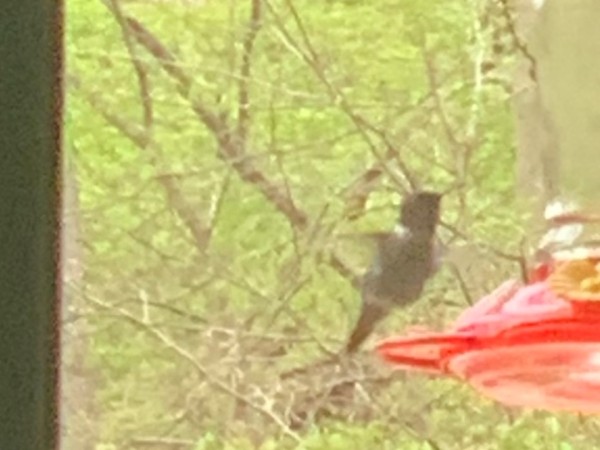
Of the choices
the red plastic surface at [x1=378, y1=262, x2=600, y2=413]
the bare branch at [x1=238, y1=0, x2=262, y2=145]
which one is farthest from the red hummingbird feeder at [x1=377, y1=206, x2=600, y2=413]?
the bare branch at [x1=238, y1=0, x2=262, y2=145]

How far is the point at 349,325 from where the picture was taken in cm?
93

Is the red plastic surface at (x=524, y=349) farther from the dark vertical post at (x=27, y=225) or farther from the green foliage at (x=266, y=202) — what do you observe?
the dark vertical post at (x=27, y=225)

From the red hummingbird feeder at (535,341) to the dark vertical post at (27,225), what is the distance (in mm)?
255

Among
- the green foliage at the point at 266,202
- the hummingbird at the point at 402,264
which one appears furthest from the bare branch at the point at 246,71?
the hummingbird at the point at 402,264

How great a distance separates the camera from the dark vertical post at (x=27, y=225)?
0.91m

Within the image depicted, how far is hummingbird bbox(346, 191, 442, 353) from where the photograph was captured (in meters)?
0.92

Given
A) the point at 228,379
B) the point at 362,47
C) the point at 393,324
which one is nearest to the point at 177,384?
the point at 228,379

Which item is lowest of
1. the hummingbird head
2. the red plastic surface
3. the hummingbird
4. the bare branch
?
the red plastic surface

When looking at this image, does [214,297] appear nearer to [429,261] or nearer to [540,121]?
[429,261]

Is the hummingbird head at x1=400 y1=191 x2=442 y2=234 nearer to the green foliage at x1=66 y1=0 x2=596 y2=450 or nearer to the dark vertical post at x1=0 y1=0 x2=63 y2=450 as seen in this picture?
the green foliage at x1=66 y1=0 x2=596 y2=450

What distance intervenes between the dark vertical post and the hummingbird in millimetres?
214

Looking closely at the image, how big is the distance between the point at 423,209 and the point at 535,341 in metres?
0.13

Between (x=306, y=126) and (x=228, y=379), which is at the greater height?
(x=306, y=126)

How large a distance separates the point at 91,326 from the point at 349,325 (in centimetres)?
18
